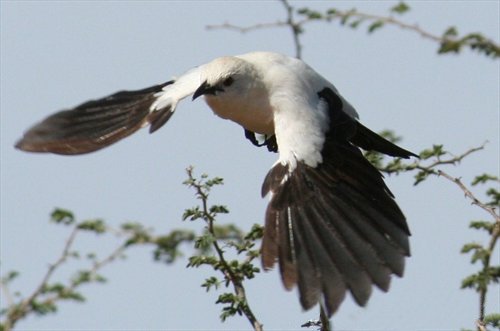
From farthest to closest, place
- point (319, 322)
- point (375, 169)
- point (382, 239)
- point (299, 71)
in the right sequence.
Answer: point (299, 71), point (375, 169), point (382, 239), point (319, 322)

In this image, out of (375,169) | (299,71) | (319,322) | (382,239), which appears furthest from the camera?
(299,71)

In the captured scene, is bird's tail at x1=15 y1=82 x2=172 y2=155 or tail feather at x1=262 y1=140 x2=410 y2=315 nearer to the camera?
tail feather at x1=262 y1=140 x2=410 y2=315

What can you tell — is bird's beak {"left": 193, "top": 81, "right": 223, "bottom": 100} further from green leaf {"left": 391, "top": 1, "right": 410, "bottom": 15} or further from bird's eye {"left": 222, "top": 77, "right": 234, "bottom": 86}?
green leaf {"left": 391, "top": 1, "right": 410, "bottom": 15}

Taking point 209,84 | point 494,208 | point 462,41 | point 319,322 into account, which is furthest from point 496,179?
point 209,84

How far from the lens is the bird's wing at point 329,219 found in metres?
4.73

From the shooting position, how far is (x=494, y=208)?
4.86m

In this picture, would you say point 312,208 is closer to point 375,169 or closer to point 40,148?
point 375,169

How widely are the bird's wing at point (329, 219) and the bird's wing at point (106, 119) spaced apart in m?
0.59

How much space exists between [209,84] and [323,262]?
128 centimetres

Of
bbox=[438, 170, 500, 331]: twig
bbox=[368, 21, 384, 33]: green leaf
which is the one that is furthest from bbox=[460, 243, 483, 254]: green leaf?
bbox=[368, 21, 384, 33]: green leaf

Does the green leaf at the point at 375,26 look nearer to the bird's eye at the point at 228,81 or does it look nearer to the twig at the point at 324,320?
the bird's eye at the point at 228,81

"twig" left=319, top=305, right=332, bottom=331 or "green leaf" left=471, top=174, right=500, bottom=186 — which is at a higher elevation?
"green leaf" left=471, top=174, right=500, bottom=186

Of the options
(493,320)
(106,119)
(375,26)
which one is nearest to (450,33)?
(375,26)

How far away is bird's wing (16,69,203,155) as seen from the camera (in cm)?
574
